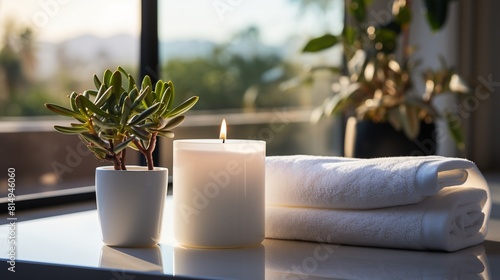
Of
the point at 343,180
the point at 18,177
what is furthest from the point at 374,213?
the point at 18,177

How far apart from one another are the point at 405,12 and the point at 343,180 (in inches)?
69.1

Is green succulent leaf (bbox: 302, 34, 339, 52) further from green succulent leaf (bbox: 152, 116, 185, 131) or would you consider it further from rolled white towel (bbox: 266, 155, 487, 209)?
green succulent leaf (bbox: 152, 116, 185, 131)

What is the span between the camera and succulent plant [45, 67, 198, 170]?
0.88 meters

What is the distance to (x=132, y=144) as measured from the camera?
0.94m

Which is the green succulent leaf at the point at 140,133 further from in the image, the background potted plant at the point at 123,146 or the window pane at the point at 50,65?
the window pane at the point at 50,65

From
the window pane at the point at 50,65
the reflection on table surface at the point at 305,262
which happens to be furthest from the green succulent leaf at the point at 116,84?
the window pane at the point at 50,65

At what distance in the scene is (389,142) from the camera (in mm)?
2373

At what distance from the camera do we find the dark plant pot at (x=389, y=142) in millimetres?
2354

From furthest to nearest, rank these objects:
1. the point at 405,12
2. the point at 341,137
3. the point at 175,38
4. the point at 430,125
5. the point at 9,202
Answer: the point at 341,137, the point at 405,12, the point at 430,125, the point at 175,38, the point at 9,202

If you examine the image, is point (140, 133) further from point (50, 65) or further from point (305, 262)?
point (50, 65)

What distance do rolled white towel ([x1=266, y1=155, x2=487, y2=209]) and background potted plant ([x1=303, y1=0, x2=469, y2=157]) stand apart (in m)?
1.34

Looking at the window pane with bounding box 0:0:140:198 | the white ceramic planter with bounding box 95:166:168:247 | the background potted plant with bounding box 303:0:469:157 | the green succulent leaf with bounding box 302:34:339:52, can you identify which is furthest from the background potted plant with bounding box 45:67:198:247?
the green succulent leaf with bounding box 302:34:339:52

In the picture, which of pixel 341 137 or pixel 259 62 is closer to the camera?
pixel 259 62

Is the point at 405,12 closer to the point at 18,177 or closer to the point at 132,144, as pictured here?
the point at 18,177
